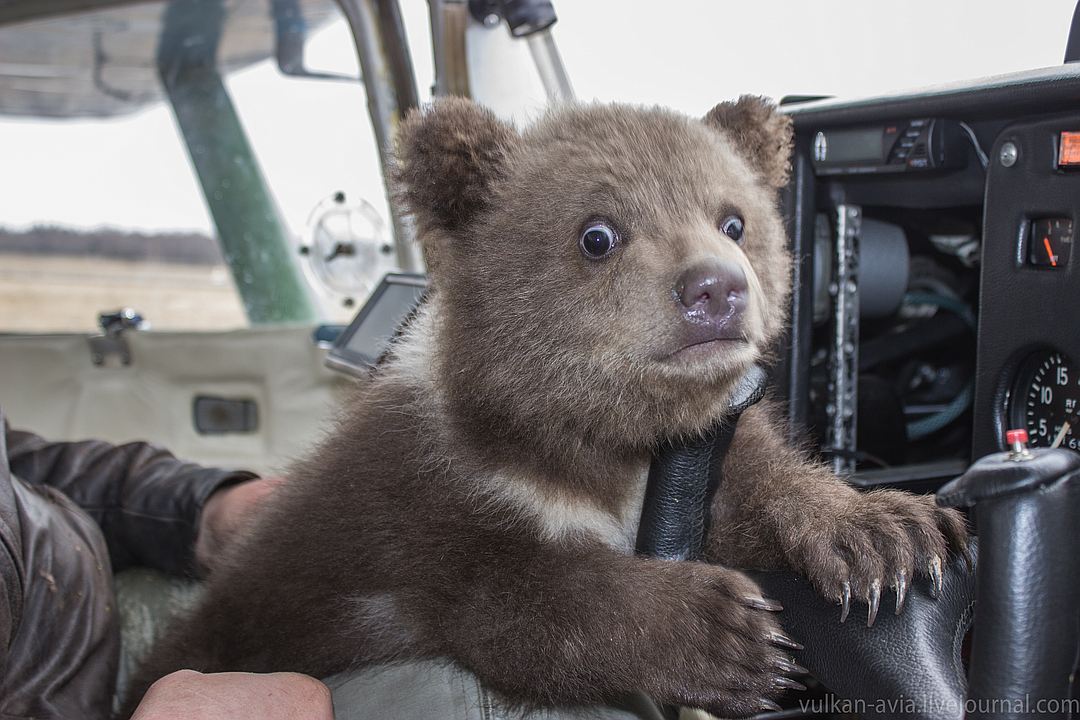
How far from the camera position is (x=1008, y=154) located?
1710mm

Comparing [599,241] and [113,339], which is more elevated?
[599,241]

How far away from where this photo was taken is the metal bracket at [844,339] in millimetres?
2201

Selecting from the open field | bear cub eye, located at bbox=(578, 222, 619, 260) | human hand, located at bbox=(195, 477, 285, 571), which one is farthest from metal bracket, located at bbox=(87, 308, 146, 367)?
bear cub eye, located at bbox=(578, 222, 619, 260)

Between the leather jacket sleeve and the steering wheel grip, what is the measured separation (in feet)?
5.68

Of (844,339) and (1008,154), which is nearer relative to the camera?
(1008,154)

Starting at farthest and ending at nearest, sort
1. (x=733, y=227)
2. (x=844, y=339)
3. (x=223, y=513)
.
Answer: (x=223, y=513), (x=844, y=339), (x=733, y=227)

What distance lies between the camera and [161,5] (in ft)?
13.8

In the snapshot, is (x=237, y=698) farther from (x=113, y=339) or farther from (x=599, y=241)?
(x=113, y=339)

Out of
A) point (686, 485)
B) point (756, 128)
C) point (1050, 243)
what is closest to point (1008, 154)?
point (1050, 243)

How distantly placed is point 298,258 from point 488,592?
359 centimetres

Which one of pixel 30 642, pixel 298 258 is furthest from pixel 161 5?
pixel 30 642

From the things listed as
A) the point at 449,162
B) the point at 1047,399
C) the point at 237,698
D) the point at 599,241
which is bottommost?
the point at 237,698

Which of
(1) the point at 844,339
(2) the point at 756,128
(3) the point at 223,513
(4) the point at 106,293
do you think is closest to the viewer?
(2) the point at 756,128

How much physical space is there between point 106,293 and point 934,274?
4.91 meters
